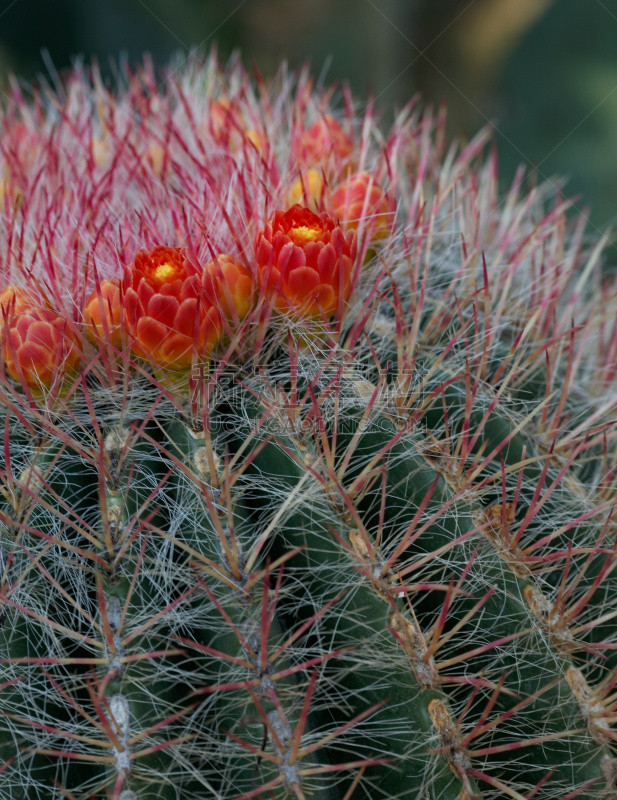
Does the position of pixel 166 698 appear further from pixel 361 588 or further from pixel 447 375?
pixel 447 375

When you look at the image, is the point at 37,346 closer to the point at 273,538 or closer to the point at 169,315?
the point at 169,315

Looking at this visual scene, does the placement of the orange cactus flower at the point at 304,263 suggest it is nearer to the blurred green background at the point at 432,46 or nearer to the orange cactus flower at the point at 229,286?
the orange cactus flower at the point at 229,286

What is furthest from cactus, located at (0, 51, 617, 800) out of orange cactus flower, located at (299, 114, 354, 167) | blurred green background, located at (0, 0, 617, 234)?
blurred green background, located at (0, 0, 617, 234)

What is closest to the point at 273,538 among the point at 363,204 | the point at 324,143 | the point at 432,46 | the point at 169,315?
the point at 169,315

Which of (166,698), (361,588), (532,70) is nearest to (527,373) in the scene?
(361,588)

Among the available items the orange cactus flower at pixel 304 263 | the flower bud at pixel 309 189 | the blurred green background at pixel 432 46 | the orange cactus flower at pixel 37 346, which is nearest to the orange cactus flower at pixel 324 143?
the flower bud at pixel 309 189

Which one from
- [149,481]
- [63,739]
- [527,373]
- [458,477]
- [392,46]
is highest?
[392,46]

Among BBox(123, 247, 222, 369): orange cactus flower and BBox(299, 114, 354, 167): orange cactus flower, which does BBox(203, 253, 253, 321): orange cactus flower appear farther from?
BBox(299, 114, 354, 167): orange cactus flower
